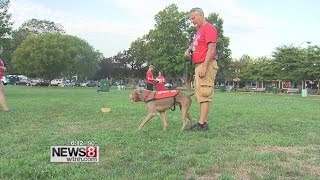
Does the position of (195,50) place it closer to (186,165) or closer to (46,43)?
(186,165)

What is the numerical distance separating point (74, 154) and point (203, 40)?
4081mm

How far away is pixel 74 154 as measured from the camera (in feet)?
15.7

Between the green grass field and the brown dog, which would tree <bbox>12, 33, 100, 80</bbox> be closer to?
the green grass field

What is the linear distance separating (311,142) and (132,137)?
2.84m

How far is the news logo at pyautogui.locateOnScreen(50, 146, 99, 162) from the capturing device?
478 centimetres

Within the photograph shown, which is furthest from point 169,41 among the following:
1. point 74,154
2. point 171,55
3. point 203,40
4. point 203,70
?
point 74,154

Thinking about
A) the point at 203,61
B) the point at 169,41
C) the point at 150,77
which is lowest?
the point at 150,77

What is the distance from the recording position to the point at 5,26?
99.2 feet

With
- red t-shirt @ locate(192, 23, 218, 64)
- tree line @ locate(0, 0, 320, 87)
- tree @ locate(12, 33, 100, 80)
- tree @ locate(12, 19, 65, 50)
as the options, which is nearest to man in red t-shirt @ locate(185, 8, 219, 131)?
red t-shirt @ locate(192, 23, 218, 64)

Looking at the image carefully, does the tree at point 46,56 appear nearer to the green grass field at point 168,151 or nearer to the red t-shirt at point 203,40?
the green grass field at point 168,151

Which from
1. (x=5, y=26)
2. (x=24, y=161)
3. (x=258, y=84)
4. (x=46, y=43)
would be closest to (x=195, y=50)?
(x=24, y=161)

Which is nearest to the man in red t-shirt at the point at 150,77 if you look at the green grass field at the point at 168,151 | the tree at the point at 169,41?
the green grass field at the point at 168,151

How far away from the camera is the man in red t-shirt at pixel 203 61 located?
802 centimetres

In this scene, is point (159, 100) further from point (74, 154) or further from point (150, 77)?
point (150, 77)
